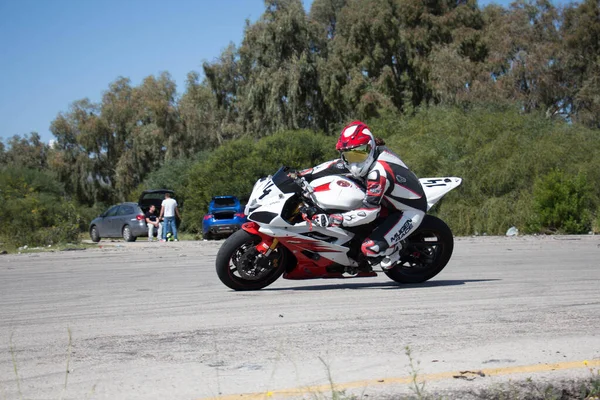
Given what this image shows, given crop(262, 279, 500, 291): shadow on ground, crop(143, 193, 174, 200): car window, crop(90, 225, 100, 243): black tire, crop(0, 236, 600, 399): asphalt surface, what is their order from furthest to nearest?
1. crop(143, 193, 174, 200): car window
2. crop(90, 225, 100, 243): black tire
3. crop(262, 279, 500, 291): shadow on ground
4. crop(0, 236, 600, 399): asphalt surface

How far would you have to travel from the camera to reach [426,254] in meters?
9.73

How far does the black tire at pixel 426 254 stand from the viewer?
31.6ft

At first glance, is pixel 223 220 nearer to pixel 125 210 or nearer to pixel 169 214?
pixel 169 214

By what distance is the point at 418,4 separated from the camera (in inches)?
2159

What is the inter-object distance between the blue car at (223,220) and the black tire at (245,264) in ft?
67.5

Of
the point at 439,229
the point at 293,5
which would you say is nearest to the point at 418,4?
the point at 293,5

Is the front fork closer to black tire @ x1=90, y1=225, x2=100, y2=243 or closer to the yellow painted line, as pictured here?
the yellow painted line

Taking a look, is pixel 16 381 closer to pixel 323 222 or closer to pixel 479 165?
pixel 323 222

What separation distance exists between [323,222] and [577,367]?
13.9ft

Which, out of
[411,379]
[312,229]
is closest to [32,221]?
[312,229]

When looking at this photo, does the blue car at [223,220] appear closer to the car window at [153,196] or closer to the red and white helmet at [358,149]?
the car window at [153,196]

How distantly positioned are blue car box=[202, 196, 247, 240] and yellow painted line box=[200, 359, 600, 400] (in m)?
25.0

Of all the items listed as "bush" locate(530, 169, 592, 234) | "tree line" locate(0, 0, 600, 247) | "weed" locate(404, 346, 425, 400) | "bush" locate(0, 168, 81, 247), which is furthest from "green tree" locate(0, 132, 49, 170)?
"weed" locate(404, 346, 425, 400)

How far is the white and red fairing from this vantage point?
29.3 ft
